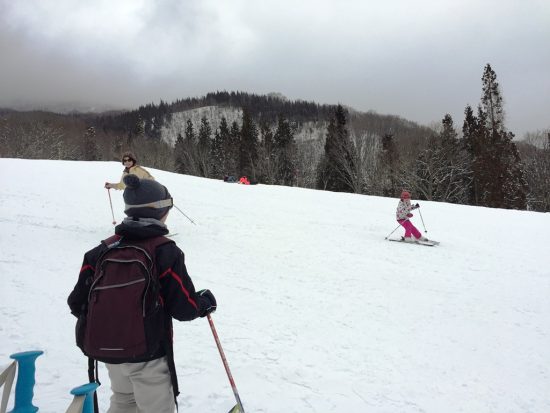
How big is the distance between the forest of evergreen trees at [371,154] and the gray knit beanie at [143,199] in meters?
43.0

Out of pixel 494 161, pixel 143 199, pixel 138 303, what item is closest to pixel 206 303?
pixel 138 303

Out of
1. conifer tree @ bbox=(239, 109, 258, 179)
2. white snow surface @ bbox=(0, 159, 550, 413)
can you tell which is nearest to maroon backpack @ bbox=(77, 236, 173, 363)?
white snow surface @ bbox=(0, 159, 550, 413)

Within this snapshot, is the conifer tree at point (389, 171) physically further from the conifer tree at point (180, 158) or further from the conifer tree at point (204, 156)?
the conifer tree at point (180, 158)

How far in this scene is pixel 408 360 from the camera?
5.26 m

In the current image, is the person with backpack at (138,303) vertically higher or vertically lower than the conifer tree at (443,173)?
lower

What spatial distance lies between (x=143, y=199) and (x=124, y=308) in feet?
2.29

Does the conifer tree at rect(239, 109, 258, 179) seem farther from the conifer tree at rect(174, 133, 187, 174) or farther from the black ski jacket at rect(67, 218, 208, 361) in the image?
the black ski jacket at rect(67, 218, 208, 361)

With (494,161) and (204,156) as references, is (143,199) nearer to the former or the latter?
(494,161)

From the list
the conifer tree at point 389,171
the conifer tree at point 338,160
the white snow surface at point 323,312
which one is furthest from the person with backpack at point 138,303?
the conifer tree at point 338,160

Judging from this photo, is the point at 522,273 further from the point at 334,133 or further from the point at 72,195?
the point at 334,133

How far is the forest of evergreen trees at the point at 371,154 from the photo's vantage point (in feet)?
135

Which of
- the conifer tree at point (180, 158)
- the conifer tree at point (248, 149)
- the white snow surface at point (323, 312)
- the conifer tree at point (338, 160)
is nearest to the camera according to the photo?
the white snow surface at point (323, 312)

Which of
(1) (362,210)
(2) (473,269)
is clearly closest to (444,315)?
(2) (473,269)

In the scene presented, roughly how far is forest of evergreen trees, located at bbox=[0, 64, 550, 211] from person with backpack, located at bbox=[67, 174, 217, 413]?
1694 inches
